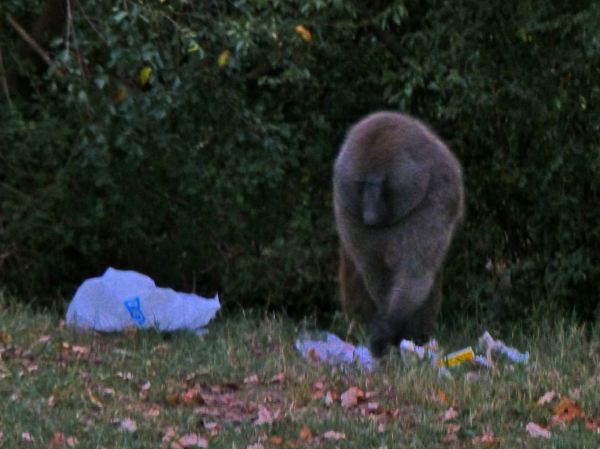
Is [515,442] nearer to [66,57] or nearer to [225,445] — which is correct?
[225,445]

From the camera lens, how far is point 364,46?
984 cm

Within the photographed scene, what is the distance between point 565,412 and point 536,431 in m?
0.31

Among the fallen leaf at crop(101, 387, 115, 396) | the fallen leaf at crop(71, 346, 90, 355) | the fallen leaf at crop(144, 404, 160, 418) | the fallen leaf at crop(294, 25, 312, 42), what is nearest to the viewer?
the fallen leaf at crop(144, 404, 160, 418)

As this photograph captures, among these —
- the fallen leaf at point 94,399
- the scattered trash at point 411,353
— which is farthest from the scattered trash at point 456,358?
the fallen leaf at point 94,399

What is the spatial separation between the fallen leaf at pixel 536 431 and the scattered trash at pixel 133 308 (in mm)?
2684

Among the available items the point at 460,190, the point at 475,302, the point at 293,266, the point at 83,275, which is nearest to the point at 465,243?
the point at 475,302

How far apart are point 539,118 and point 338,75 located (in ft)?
4.81

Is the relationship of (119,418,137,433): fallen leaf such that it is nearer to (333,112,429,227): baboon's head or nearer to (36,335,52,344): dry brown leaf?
(36,335,52,344): dry brown leaf

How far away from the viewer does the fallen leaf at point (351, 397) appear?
6.49 m

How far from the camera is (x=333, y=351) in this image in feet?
25.7

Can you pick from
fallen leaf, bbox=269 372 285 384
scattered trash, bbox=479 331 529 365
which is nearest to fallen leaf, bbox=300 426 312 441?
fallen leaf, bbox=269 372 285 384

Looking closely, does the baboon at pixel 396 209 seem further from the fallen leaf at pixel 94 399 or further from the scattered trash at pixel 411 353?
the fallen leaf at pixel 94 399

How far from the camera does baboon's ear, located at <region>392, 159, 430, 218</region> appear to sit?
766 cm

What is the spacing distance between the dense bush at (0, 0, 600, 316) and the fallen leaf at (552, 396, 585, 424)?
2.76m
